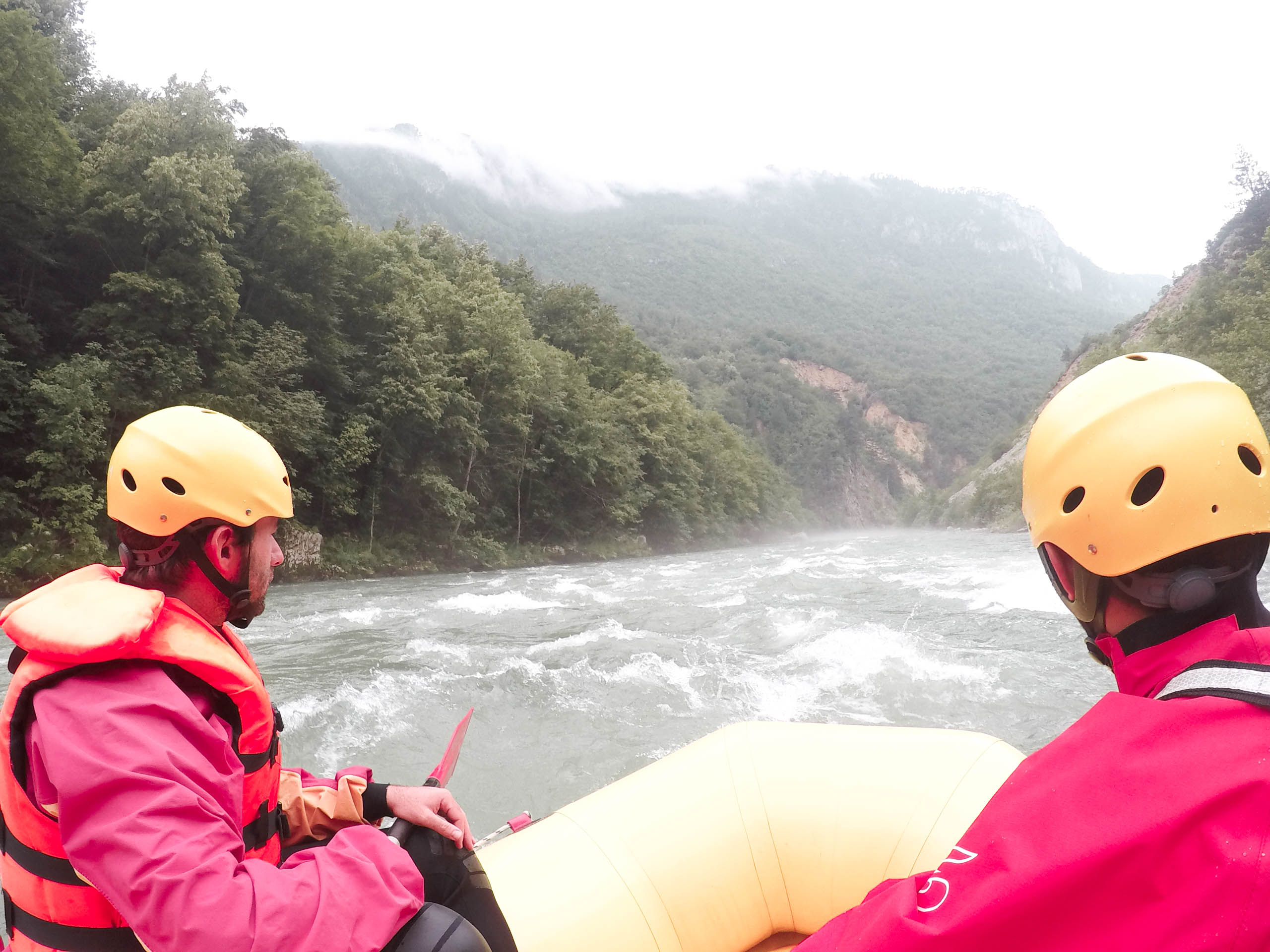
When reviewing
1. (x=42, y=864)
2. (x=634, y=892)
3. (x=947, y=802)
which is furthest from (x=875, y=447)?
(x=42, y=864)

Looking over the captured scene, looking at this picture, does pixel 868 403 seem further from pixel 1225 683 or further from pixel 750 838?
pixel 1225 683

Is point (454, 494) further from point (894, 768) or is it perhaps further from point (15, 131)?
point (894, 768)

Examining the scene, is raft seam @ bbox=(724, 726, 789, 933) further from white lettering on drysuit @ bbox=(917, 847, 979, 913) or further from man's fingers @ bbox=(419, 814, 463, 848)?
white lettering on drysuit @ bbox=(917, 847, 979, 913)

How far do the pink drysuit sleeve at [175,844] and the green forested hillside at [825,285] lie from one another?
78.9 meters

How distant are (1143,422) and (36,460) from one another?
15.4 metres

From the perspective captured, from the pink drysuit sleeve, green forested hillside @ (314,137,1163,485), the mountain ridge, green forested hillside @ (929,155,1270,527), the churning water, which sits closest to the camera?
the pink drysuit sleeve

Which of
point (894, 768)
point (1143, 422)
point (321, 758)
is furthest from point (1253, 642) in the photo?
point (321, 758)

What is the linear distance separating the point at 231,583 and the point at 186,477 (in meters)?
0.23

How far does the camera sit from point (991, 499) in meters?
46.8

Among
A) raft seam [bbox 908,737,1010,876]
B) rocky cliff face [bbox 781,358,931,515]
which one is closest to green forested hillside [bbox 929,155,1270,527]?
raft seam [bbox 908,737,1010,876]

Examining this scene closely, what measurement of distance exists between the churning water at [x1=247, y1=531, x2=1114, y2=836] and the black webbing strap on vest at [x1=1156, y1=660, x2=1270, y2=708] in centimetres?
421

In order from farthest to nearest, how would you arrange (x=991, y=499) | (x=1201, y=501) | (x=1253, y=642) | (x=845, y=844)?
(x=991, y=499), (x=845, y=844), (x=1201, y=501), (x=1253, y=642)

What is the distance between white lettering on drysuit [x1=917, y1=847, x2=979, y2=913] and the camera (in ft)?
3.14

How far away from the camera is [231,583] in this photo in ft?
5.53
